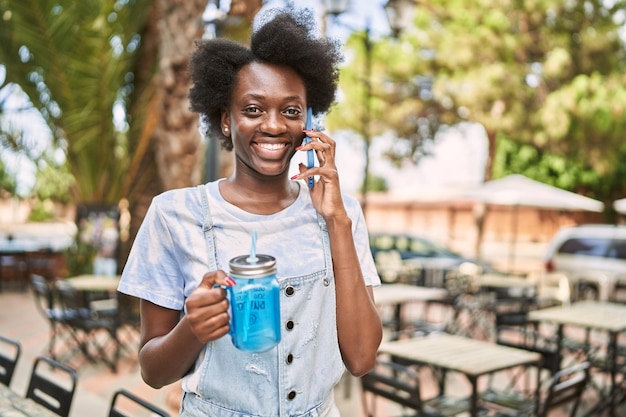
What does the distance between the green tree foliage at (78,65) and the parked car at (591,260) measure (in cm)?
737

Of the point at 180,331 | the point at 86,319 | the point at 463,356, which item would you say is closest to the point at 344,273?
the point at 180,331

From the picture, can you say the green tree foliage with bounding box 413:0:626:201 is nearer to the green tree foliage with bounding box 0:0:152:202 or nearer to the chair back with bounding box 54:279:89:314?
the green tree foliage with bounding box 0:0:152:202

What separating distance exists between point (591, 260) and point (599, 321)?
606 cm

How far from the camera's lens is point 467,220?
28156 mm

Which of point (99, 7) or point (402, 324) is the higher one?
point (99, 7)

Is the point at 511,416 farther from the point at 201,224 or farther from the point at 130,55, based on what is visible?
the point at 130,55

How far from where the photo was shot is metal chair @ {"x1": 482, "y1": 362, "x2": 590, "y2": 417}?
11.7 ft

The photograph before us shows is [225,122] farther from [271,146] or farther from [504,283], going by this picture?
[504,283]

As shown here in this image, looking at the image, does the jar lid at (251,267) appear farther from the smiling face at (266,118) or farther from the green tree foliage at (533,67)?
the green tree foliage at (533,67)

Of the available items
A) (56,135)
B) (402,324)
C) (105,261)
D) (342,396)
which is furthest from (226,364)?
(56,135)

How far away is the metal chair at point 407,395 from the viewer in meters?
3.46

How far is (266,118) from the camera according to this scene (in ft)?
5.03

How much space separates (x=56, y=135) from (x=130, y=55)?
193cm

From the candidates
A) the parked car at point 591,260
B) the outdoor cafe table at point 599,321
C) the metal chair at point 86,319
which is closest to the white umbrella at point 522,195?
the parked car at point 591,260
